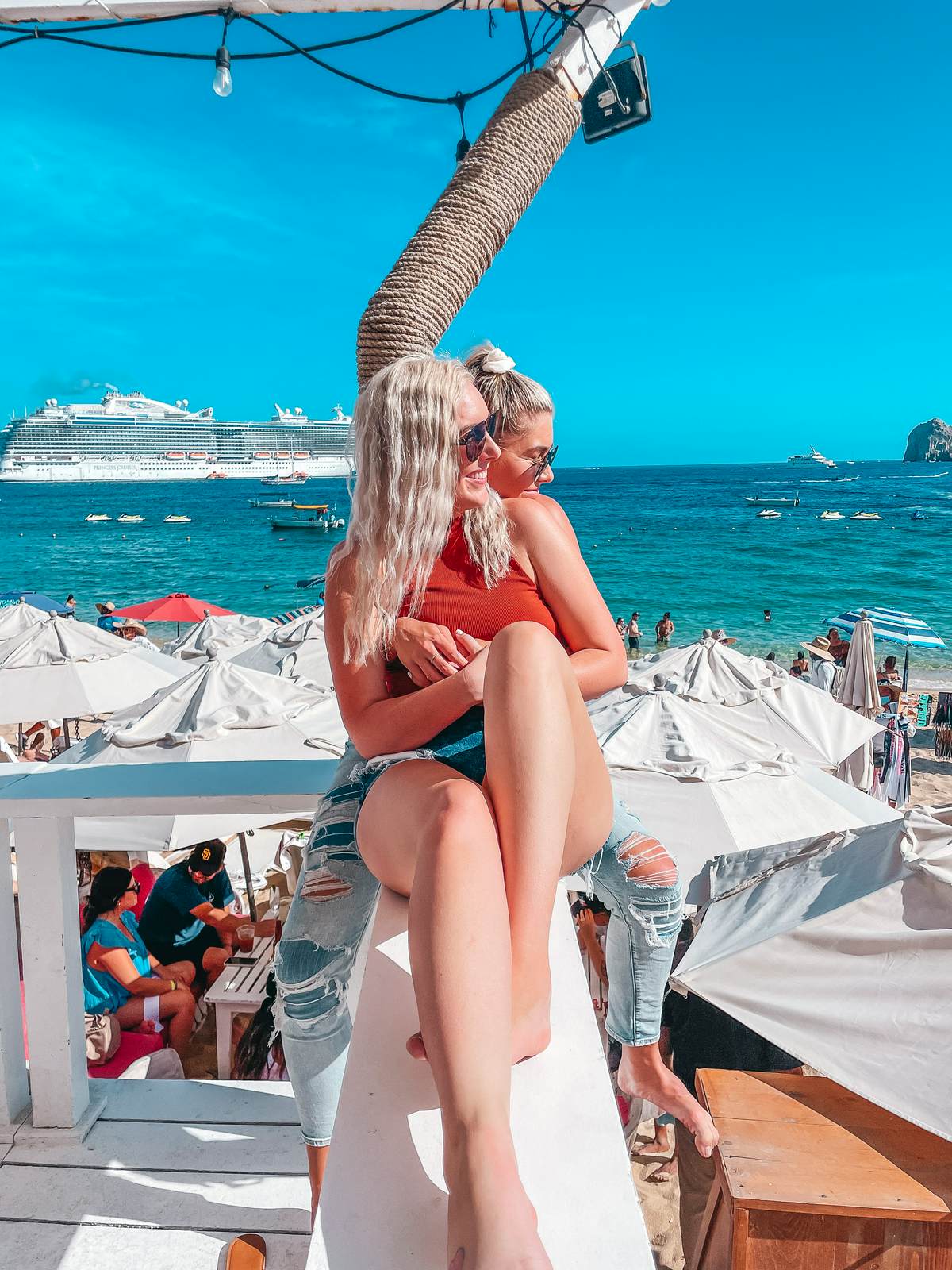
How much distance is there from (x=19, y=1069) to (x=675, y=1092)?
1.23 metres

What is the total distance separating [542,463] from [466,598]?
45 centimetres

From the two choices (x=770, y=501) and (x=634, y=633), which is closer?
(x=634, y=633)

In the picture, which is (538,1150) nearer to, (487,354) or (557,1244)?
(557,1244)

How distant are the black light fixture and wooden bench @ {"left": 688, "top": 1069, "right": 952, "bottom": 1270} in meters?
2.44

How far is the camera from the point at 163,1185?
147 cm

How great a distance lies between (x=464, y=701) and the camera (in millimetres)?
1418

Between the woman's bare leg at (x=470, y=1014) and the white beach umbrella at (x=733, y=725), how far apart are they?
3.74m

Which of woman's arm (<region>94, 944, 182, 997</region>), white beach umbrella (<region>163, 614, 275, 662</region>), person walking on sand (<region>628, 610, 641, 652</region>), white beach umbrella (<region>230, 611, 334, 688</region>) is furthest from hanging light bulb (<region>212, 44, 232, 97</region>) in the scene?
person walking on sand (<region>628, 610, 641, 652</region>)

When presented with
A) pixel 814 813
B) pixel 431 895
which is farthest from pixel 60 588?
pixel 431 895

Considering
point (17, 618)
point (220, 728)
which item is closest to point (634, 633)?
point (17, 618)

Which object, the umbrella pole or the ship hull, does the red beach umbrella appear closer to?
the umbrella pole

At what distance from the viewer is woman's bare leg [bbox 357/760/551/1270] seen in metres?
0.75

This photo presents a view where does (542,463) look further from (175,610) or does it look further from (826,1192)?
(175,610)

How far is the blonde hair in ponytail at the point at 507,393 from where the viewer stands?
73.2 inches
